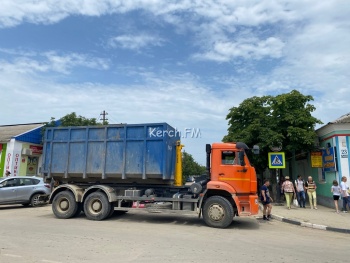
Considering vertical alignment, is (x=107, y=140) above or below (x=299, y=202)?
above

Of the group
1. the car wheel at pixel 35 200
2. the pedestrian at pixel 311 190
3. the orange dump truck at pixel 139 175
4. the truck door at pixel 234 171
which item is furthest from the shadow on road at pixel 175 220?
the pedestrian at pixel 311 190

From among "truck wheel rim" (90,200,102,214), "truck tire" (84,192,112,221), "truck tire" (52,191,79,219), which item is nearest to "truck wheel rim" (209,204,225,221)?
"truck tire" (84,192,112,221)

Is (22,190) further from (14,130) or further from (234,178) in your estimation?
(14,130)

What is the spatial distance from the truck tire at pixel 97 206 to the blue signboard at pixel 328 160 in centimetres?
1139

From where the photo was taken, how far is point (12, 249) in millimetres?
6629

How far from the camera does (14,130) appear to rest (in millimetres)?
26922

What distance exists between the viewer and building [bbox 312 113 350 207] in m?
15.4

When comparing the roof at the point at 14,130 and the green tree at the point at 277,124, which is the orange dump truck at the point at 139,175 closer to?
the green tree at the point at 277,124

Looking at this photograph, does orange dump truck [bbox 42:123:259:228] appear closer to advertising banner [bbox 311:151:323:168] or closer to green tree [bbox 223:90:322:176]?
green tree [bbox 223:90:322:176]

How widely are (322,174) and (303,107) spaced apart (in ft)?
12.9

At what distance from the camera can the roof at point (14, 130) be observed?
24.3 m

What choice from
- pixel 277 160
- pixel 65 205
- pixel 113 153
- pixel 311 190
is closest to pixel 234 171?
pixel 113 153

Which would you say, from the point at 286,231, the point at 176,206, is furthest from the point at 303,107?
the point at 176,206

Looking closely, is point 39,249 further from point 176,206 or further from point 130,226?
point 176,206
